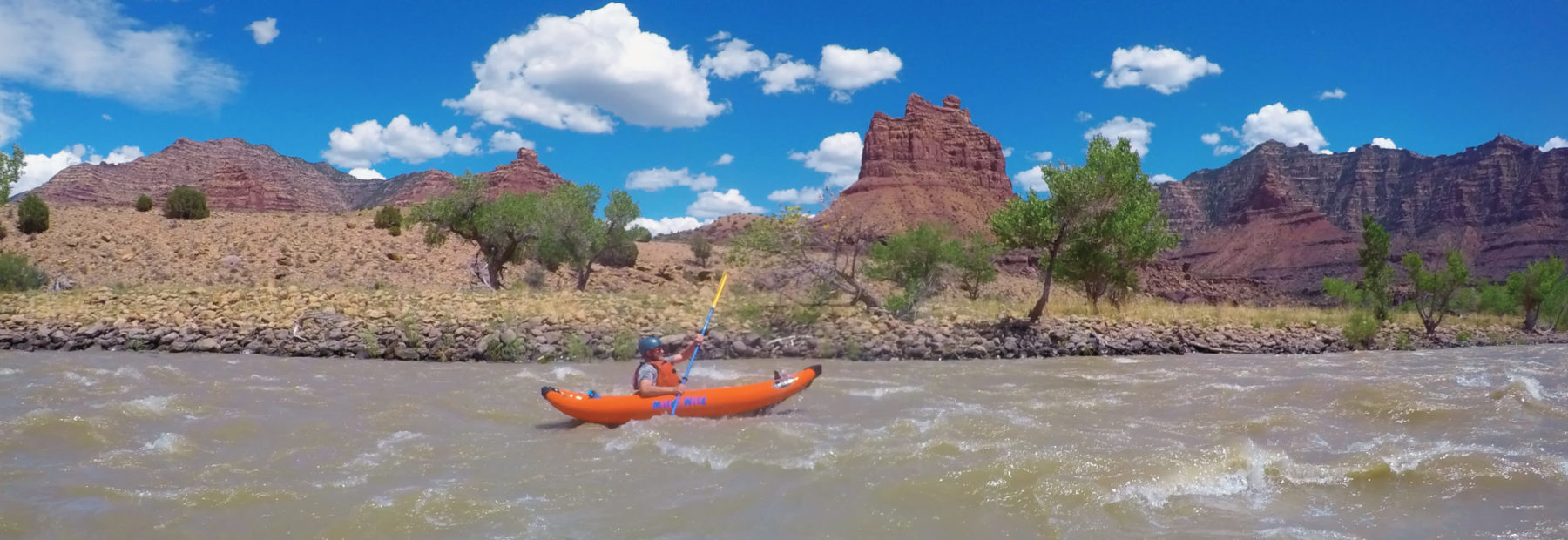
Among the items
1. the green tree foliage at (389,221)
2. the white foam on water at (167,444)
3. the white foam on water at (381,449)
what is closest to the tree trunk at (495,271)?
the green tree foliage at (389,221)

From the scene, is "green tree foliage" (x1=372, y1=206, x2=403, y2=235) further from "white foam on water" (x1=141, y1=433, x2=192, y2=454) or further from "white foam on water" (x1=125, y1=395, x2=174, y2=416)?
"white foam on water" (x1=141, y1=433, x2=192, y2=454)

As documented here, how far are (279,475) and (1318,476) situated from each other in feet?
24.6

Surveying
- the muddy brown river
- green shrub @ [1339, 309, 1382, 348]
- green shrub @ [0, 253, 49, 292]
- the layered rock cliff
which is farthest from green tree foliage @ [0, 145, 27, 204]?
the layered rock cliff

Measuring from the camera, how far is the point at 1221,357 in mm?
16500

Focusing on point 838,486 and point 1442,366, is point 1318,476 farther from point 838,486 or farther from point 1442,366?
point 1442,366

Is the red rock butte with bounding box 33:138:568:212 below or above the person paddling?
above

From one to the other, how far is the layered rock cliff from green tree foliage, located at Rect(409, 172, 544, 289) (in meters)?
60.4

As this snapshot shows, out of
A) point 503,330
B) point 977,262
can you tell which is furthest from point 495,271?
point 977,262

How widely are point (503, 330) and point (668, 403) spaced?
7.97 metres

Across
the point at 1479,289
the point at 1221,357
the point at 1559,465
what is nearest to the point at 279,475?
the point at 1559,465

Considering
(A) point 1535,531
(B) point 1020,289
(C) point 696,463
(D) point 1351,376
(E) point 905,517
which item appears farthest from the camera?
(B) point 1020,289

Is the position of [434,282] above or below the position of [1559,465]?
above

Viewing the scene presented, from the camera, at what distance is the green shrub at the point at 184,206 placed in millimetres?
34344

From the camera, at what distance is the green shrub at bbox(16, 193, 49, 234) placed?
99.3 feet
